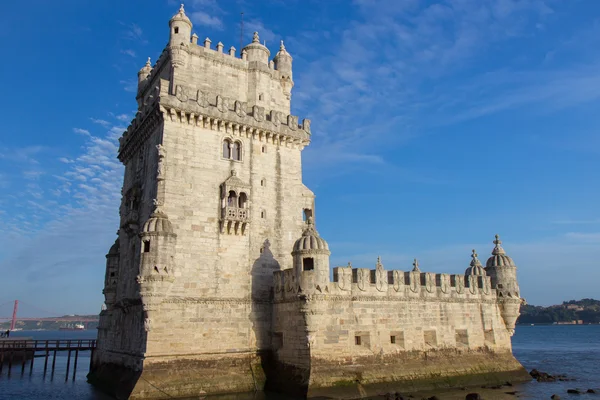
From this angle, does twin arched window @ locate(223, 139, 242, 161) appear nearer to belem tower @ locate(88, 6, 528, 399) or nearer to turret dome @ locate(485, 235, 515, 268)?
belem tower @ locate(88, 6, 528, 399)

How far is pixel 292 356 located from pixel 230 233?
8.18 meters

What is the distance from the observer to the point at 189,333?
2630 cm

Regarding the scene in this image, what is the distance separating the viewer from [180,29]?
1220 inches

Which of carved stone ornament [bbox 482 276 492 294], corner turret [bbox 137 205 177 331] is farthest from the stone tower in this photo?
carved stone ornament [bbox 482 276 492 294]

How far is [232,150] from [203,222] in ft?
17.8

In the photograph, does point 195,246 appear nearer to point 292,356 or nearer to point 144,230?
point 144,230

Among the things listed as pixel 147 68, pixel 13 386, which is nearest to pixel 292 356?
pixel 13 386

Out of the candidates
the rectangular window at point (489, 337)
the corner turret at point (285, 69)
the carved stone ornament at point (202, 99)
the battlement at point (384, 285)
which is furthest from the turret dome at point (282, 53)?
the rectangular window at point (489, 337)

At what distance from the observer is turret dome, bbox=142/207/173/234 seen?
25.5 metres

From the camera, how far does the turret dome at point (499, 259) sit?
37.0 metres

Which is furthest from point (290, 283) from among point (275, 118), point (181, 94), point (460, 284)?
point (460, 284)

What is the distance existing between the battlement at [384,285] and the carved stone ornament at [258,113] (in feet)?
33.9

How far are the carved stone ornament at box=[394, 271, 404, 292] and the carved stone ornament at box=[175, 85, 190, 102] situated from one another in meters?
17.5

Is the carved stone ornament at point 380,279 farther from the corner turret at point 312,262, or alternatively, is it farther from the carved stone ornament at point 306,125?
the carved stone ornament at point 306,125
